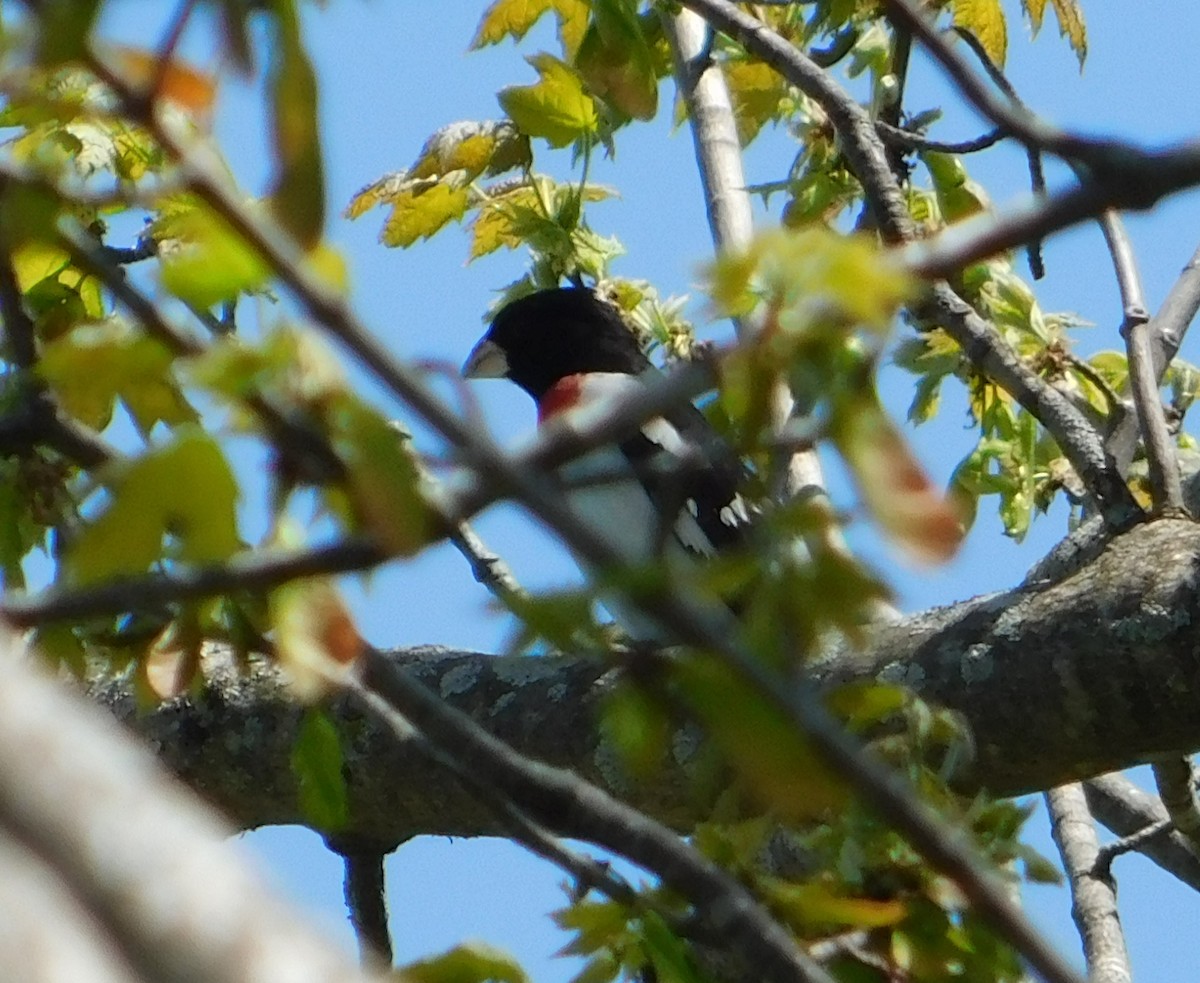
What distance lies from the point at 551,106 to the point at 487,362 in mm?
2742

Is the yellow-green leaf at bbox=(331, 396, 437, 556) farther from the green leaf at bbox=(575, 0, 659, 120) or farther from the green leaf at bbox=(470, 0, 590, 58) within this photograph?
the green leaf at bbox=(470, 0, 590, 58)

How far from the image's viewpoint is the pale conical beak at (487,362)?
220 inches

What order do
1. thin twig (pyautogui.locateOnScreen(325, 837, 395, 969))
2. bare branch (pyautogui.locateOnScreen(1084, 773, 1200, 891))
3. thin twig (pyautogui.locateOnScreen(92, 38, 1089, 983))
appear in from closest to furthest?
thin twig (pyautogui.locateOnScreen(92, 38, 1089, 983)), thin twig (pyautogui.locateOnScreen(325, 837, 395, 969)), bare branch (pyautogui.locateOnScreen(1084, 773, 1200, 891))

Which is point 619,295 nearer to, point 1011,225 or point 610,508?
point 610,508

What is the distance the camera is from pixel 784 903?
152 cm

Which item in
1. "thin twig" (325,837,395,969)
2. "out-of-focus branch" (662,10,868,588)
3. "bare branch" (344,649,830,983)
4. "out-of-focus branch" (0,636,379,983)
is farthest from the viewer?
"out-of-focus branch" (662,10,868,588)

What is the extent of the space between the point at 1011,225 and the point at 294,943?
0.51 meters

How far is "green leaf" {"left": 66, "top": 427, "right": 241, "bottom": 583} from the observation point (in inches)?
39.9

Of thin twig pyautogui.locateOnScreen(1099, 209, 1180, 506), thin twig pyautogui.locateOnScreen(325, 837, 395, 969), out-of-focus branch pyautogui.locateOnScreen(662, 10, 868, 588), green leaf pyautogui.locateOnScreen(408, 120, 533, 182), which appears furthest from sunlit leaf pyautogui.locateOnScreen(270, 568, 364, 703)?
out-of-focus branch pyautogui.locateOnScreen(662, 10, 868, 588)

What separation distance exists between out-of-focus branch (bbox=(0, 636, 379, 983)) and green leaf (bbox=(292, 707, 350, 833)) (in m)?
1.07

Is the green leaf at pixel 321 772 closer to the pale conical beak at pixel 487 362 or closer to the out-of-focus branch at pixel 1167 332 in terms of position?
the out-of-focus branch at pixel 1167 332

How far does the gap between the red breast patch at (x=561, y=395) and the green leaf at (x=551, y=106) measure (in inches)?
91.2

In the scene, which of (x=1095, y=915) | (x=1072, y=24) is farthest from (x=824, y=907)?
(x=1095, y=915)

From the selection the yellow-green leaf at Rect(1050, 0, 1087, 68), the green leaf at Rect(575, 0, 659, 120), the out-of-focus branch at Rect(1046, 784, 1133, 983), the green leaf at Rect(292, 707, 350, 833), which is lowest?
the green leaf at Rect(292, 707, 350, 833)
